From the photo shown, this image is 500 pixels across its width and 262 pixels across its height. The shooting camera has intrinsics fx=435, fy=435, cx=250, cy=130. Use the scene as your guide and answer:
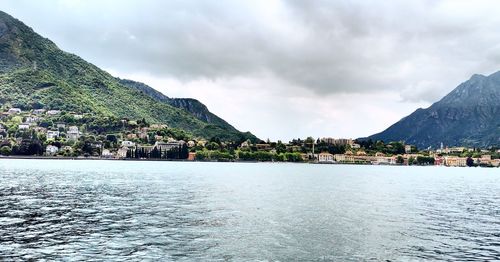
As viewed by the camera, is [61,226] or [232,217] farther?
[232,217]

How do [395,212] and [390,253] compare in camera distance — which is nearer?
[390,253]

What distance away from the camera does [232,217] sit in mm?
45312

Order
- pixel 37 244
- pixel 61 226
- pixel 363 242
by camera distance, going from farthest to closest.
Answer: pixel 61 226
pixel 363 242
pixel 37 244

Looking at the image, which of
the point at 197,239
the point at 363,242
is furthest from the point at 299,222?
the point at 197,239

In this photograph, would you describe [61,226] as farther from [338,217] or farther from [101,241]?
[338,217]

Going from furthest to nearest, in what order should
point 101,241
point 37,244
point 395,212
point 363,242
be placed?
point 395,212, point 363,242, point 101,241, point 37,244

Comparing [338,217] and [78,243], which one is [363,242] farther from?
[78,243]

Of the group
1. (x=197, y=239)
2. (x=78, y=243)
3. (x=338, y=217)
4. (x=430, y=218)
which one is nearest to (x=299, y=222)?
(x=338, y=217)

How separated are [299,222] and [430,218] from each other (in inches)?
658

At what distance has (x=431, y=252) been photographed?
101ft

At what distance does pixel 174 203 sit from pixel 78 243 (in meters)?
26.0

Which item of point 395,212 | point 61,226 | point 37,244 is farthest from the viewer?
point 395,212

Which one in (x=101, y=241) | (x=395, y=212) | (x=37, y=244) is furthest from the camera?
(x=395, y=212)

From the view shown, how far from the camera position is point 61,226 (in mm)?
36844
